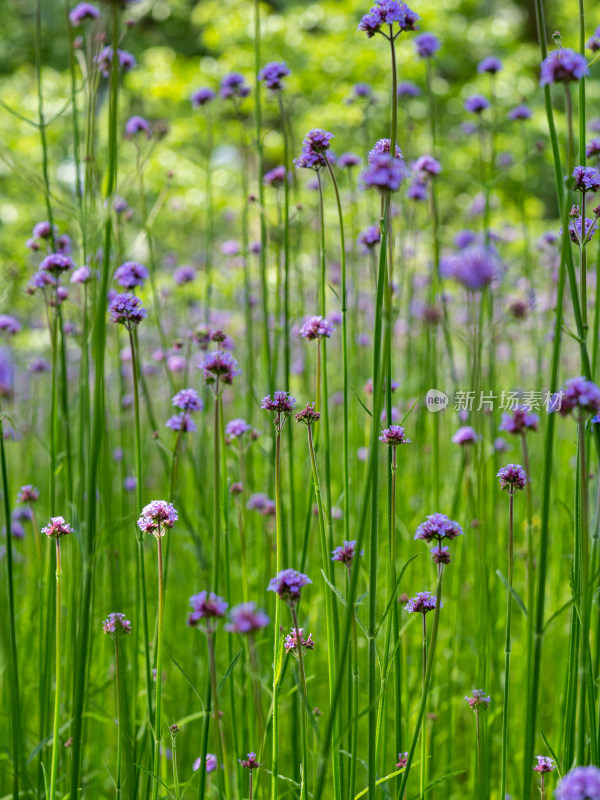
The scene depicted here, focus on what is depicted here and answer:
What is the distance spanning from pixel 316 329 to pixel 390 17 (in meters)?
0.46

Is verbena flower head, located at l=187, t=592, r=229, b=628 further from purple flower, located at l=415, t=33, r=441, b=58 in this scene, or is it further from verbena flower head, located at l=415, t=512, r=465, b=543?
purple flower, located at l=415, t=33, r=441, b=58

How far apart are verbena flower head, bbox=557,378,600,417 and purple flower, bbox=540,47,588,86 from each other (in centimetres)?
34

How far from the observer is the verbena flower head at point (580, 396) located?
770mm

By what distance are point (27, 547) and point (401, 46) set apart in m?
6.11

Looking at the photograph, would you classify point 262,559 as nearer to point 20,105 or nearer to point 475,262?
point 475,262

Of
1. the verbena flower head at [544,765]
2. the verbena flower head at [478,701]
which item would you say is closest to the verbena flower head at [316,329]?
the verbena flower head at [478,701]

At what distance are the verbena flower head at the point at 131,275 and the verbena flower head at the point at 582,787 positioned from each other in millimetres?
1096

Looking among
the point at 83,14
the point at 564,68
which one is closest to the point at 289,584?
the point at 564,68

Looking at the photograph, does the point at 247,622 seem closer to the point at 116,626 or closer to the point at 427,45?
the point at 116,626

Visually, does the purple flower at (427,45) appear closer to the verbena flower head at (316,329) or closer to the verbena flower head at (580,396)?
the verbena flower head at (316,329)

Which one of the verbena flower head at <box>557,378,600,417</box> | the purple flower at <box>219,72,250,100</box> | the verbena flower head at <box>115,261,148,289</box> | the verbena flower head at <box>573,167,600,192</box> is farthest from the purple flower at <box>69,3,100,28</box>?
the verbena flower head at <box>557,378,600,417</box>

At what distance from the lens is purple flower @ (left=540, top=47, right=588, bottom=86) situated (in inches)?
32.3

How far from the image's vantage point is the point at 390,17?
1.00 m

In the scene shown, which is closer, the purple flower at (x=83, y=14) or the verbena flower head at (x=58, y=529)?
the verbena flower head at (x=58, y=529)
